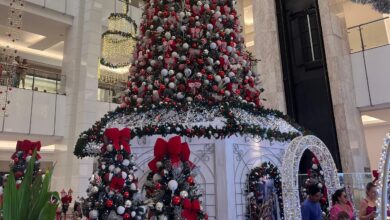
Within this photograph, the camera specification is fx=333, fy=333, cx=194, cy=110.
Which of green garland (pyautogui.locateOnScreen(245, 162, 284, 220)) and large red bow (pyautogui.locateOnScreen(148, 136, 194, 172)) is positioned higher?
large red bow (pyautogui.locateOnScreen(148, 136, 194, 172))

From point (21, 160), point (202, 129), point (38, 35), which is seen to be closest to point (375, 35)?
point (202, 129)

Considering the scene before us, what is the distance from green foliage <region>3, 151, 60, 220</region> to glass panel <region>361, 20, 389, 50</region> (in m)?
10.3

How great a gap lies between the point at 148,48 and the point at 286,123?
9.73 ft

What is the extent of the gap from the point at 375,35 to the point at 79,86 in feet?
35.0

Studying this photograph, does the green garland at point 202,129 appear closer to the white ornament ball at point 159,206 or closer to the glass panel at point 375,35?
the white ornament ball at point 159,206

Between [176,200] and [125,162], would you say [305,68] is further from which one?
[176,200]

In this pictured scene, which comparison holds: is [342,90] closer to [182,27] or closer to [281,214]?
[281,214]

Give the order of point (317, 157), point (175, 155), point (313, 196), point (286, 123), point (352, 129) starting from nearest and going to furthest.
→ 1. point (175, 155)
2. point (313, 196)
3. point (317, 157)
4. point (286, 123)
5. point (352, 129)

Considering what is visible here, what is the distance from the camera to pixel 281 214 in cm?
580

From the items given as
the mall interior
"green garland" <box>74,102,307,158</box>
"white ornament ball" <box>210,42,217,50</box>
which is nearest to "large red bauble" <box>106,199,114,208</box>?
"green garland" <box>74,102,307,158</box>

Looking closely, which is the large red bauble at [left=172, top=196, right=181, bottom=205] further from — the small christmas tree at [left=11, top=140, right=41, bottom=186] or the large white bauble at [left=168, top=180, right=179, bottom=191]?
the small christmas tree at [left=11, top=140, right=41, bottom=186]

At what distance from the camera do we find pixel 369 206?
4449 millimetres

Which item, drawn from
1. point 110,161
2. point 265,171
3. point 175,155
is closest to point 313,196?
point 265,171

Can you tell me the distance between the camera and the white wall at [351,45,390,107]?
9.62m
